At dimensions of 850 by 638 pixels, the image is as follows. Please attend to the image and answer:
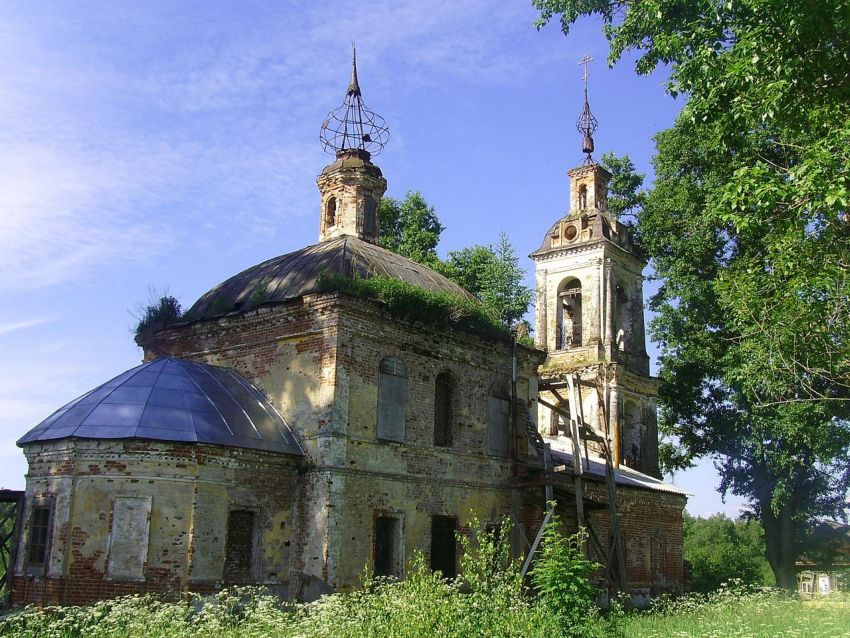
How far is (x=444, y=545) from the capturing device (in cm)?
1678

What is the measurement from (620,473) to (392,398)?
32.8ft

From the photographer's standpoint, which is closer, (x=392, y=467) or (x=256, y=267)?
(x=392, y=467)

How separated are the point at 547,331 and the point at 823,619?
14551mm

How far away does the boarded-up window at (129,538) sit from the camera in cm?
1305

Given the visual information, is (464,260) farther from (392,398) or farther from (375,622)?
(375,622)

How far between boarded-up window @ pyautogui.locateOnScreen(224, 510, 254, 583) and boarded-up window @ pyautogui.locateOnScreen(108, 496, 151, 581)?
1.28 metres

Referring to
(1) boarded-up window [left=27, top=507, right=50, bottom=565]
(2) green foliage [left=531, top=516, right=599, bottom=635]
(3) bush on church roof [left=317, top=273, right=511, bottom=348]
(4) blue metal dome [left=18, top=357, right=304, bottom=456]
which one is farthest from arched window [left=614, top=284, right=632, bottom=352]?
(2) green foliage [left=531, top=516, right=599, bottom=635]

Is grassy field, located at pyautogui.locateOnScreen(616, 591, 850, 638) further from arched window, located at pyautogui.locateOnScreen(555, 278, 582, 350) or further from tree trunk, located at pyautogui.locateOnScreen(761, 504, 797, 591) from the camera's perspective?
arched window, located at pyautogui.locateOnScreen(555, 278, 582, 350)

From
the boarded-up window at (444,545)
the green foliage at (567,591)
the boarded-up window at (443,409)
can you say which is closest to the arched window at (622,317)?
the boarded-up window at (443,409)

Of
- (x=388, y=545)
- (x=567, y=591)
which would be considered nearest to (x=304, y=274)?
(x=388, y=545)

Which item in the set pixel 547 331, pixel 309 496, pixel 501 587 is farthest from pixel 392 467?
pixel 547 331

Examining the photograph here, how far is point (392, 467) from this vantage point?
623 inches

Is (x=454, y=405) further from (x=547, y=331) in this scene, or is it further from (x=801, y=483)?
(x=801, y=483)

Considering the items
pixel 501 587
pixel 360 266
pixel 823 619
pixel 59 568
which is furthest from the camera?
pixel 360 266
